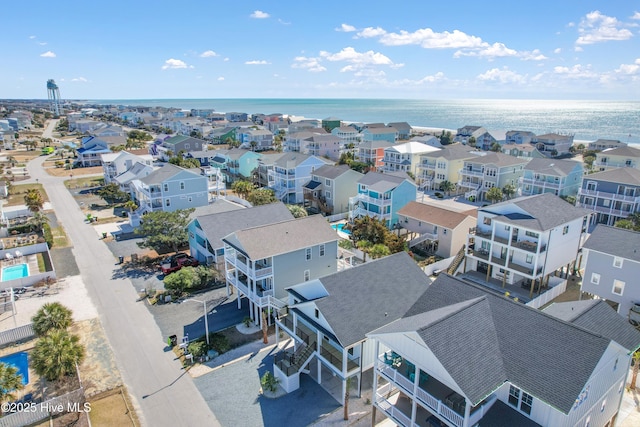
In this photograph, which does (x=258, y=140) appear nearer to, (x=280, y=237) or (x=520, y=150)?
(x=520, y=150)

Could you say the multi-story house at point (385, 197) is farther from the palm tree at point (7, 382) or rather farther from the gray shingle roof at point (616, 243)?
the palm tree at point (7, 382)

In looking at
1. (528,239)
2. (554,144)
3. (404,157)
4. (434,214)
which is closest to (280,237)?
(434,214)

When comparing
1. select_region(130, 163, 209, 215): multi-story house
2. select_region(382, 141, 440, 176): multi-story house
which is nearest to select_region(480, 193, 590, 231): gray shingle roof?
select_region(130, 163, 209, 215): multi-story house

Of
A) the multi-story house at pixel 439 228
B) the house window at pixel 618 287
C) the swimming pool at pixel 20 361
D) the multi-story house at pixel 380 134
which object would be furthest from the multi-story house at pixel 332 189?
the multi-story house at pixel 380 134

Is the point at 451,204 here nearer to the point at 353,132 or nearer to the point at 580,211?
the point at 580,211

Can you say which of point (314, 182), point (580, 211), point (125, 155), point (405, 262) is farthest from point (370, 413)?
point (125, 155)
